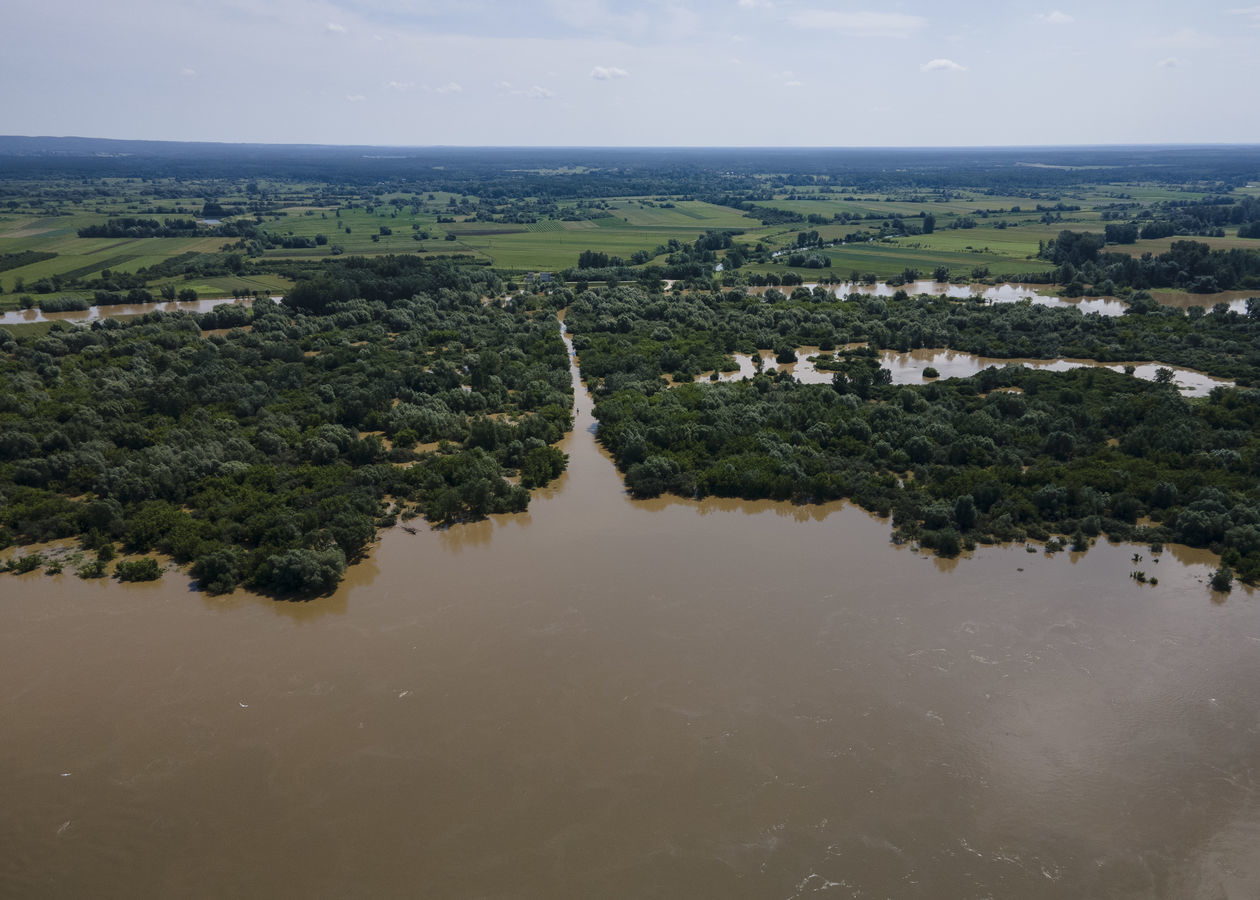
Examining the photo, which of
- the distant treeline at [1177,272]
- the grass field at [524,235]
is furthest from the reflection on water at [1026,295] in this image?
the grass field at [524,235]

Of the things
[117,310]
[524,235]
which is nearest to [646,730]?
[117,310]

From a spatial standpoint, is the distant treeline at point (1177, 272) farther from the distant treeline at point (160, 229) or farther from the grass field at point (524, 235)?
the distant treeline at point (160, 229)

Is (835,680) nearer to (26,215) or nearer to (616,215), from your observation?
(616,215)

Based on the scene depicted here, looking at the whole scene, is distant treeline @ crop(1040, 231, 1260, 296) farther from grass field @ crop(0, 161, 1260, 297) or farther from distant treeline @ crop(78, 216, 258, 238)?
distant treeline @ crop(78, 216, 258, 238)

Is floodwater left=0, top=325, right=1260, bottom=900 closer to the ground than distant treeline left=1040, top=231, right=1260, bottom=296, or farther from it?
closer to the ground

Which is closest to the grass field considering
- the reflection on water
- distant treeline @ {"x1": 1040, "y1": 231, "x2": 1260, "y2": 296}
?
the reflection on water

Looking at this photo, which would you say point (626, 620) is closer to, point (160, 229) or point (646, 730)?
point (646, 730)
